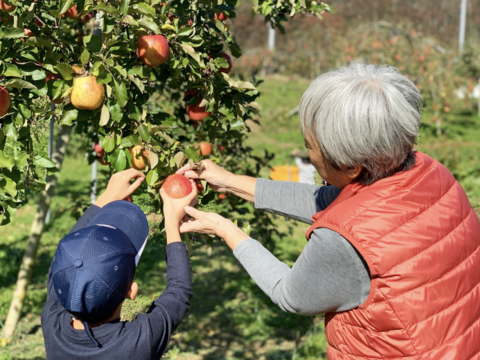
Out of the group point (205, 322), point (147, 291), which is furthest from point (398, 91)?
point (147, 291)

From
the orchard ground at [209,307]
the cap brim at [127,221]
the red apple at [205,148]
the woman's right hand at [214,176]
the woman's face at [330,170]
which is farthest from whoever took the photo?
the orchard ground at [209,307]

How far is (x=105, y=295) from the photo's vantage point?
3.76ft

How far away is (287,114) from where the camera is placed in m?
12.6

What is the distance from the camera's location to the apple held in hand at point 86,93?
4.76ft

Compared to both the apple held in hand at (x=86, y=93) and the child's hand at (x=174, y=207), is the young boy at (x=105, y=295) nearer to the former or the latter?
the child's hand at (x=174, y=207)

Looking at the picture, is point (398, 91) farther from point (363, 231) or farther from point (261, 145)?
point (261, 145)

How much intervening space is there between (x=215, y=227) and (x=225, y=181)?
345 millimetres

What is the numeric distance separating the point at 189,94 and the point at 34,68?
1.99 ft

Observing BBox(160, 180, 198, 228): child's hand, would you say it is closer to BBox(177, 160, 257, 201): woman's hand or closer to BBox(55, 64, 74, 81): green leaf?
BBox(177, 160, 257, 201): woman's hand

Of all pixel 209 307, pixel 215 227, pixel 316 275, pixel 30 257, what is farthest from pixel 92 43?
pixel 209 307

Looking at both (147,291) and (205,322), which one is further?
(147,291)

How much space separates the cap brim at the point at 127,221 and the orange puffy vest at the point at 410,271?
1.62 feet

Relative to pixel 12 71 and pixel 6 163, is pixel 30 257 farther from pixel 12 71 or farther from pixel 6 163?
pixel 12 71

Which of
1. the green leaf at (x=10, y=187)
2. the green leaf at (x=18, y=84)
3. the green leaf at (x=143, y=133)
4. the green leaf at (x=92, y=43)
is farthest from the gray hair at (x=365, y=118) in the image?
the green leaf at (x=10, y=187)
